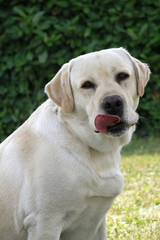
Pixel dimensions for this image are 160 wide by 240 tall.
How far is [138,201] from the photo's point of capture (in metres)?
4.28

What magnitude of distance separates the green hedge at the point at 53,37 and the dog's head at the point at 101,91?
390 centimetres

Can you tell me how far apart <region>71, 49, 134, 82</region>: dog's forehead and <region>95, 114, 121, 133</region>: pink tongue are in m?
0.29

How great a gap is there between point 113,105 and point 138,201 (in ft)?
6.15

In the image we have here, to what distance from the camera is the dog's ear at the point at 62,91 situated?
2.81 metres

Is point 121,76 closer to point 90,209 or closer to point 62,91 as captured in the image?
point 62,91

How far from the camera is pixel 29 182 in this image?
9.00ft

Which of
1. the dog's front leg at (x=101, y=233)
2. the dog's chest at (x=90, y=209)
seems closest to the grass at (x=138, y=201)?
the dog's front leg at (x=101, y=233)

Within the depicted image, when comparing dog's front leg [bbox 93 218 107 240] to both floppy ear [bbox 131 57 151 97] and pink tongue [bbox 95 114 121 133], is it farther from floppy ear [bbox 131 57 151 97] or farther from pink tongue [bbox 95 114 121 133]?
floppy ear [bbox 131 57 151 97]

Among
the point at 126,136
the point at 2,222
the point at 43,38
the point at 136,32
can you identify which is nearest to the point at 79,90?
the point at 126,136

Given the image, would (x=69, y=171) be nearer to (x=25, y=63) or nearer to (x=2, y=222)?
(x=2, y=222)

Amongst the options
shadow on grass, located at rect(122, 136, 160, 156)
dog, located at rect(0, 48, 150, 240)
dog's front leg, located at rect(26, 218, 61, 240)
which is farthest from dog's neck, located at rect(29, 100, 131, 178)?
shadow on grass, located at rect(122, 136, 160, 156)

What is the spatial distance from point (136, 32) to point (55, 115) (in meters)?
4.54

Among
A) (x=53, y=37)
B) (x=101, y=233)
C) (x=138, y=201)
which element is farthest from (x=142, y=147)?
(x=101, y=233)

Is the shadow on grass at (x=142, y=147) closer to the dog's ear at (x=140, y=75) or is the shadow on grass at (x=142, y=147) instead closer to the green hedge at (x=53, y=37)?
the green hedge at (x=53, y=37)
